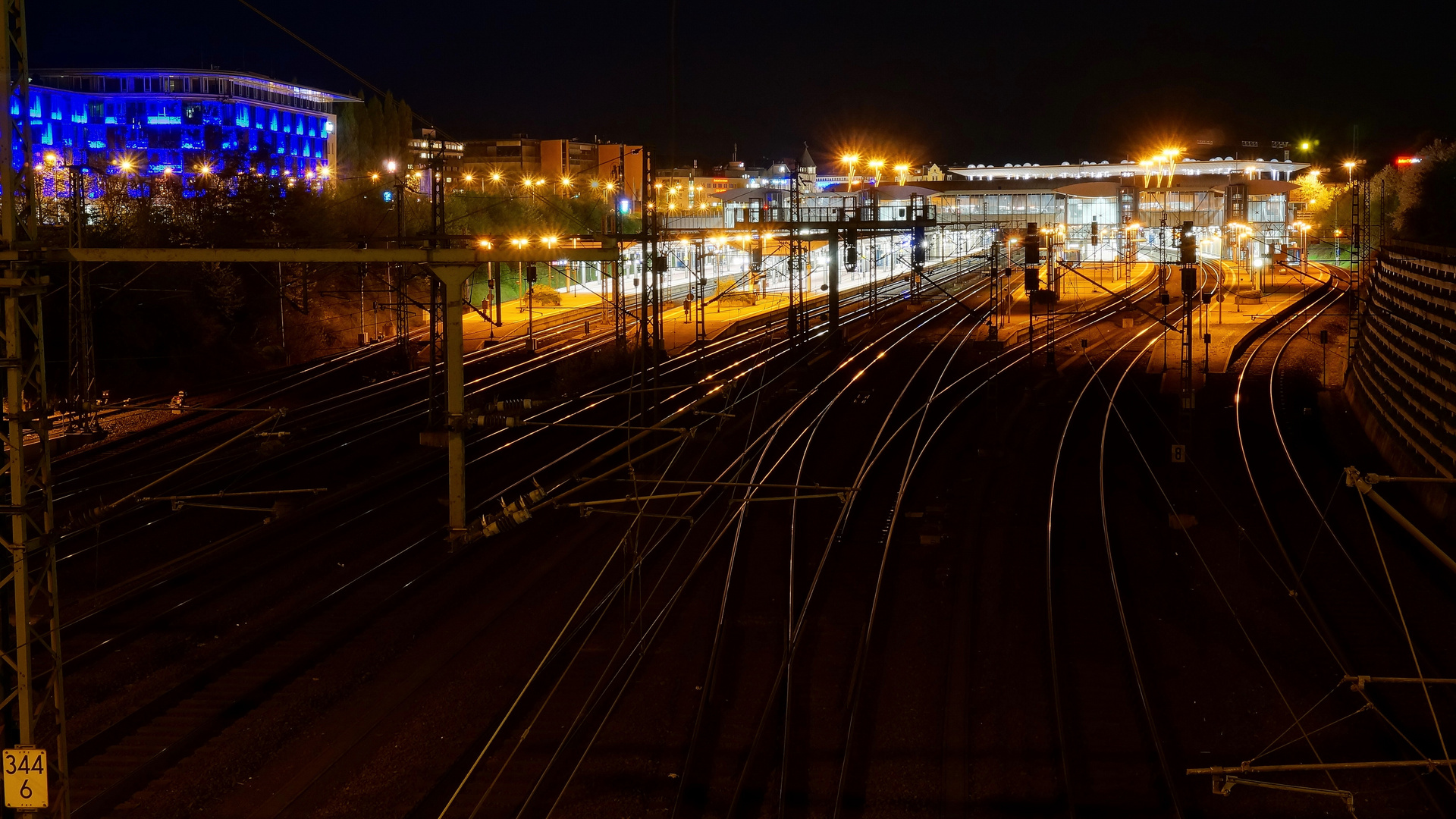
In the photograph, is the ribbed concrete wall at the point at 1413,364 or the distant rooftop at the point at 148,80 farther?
the distant rooftop at the point at 148,80

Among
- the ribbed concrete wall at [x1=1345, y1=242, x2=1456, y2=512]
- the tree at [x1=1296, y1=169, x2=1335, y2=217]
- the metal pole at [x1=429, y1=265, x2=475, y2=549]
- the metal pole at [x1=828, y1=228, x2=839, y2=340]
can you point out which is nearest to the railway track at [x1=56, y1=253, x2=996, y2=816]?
the metal pole at [x1=429, y1=265, x2=475, y2=549]

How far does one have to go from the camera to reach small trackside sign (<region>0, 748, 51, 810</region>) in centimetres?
599

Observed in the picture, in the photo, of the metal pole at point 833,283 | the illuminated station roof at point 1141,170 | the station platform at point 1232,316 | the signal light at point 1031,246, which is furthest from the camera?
the illuminated station roof at point 1141,170

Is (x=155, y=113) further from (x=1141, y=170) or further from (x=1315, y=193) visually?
(x=1315, y=193)

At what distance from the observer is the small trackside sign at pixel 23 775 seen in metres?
5.99

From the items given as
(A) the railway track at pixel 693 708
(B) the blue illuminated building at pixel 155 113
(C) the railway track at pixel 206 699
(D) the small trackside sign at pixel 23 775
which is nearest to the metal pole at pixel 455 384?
(A) the railway track at pixel 693 708

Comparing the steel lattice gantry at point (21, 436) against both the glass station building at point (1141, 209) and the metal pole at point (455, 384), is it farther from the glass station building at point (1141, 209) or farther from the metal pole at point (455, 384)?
the glass station building at point (1141, 209)

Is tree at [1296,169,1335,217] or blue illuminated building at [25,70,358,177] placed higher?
blue illuminated building at [25,70,358,177]

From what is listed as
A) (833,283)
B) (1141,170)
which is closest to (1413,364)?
(833,283)

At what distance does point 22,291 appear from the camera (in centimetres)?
587

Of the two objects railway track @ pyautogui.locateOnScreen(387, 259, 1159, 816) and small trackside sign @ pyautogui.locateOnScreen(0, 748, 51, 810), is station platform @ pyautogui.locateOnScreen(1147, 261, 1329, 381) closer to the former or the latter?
railway track @ pyautogui.locateOnScreen(387, 259, 1159, 816)

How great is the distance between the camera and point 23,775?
600 cm

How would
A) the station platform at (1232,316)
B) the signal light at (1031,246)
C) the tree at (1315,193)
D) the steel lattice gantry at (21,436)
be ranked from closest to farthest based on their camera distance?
the steel lattice gantry at (21,436) → the signal light at (1031,246) → the station platform at (1232,316) → the tree at (1315,193)

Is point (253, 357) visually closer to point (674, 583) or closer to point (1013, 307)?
point (674, 583)
